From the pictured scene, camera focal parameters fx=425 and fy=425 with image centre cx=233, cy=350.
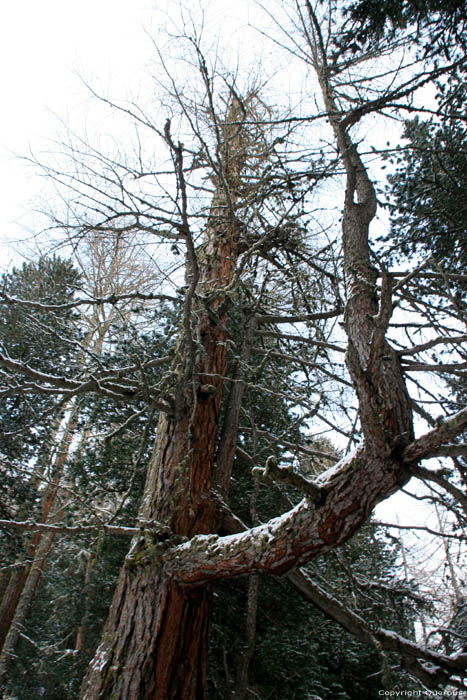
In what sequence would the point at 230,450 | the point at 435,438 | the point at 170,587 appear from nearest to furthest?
the point at 435,438 → the point at 170,587 → the point at 230,450

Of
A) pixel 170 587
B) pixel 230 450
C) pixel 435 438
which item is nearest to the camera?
pixel 435 438

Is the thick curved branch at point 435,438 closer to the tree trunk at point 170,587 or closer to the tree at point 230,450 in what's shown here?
the tree at point 230,450

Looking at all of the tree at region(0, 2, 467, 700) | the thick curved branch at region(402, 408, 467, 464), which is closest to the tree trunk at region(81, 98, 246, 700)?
the tree at region(0, 2, 467, 700)

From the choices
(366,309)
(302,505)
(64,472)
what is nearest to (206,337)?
(366,309)

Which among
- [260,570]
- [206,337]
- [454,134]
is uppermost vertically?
[454,134]

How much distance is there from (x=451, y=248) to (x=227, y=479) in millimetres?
2547

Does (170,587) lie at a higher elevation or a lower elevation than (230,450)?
lower

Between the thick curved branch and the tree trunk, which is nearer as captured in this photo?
the thick curved branch

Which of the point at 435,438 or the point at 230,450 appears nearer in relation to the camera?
the point at 435,438

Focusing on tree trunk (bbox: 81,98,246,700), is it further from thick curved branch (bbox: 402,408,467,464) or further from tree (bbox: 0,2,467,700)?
thick curved branch (bbox: 402,408,467,464)

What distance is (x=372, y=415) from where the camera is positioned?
1.78m

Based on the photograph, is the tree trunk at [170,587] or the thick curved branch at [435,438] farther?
the tree trunk at [170,587]

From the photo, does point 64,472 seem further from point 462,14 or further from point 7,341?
point 462,14

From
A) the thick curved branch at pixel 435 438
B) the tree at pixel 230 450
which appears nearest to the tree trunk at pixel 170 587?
the tree at pixel 230 450
